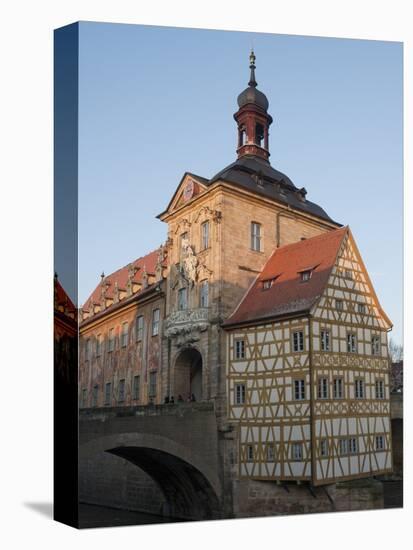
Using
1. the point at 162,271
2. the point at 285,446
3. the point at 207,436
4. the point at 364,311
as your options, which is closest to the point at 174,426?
the point at 207,436

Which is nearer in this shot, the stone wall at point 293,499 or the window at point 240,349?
the stone wall at point 293,499

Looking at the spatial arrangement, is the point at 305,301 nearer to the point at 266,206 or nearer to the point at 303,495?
the point at 266,206

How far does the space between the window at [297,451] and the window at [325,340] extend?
7.89ft

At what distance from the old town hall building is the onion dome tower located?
0.14 feet

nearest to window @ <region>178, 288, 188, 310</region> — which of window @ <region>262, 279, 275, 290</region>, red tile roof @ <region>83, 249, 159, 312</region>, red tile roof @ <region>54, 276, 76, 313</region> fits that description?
red tile roof @ <region>83, 249, 159, 312</region>

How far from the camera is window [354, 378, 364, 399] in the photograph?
73.5ft

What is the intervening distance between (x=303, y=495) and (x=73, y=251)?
8166 mm

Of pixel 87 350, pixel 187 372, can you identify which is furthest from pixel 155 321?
pixel 87 350

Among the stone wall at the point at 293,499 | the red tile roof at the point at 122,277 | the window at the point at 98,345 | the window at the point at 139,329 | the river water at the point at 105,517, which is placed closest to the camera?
the river water at the point at 105,517

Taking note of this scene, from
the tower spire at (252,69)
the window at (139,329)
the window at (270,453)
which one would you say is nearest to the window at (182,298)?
the window at (139,329)

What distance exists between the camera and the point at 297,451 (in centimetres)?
2125

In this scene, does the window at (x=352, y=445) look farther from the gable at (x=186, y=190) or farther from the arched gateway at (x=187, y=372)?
the gable at (x=186, y=190)

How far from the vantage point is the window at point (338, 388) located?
21.7 metres

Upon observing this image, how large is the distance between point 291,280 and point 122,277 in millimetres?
4345
